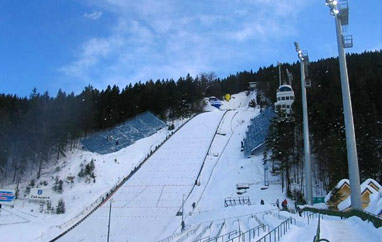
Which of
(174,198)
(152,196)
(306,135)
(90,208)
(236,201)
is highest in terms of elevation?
(306,135)

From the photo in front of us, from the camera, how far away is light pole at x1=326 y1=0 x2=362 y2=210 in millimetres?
16016

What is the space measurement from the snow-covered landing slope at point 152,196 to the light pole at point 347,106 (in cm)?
1466

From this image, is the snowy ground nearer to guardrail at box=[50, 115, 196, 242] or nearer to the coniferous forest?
guardrail at box=[50, 115, 196, 242]

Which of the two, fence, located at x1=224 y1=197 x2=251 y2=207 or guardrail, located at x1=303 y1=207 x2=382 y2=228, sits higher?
guardrail, located at x1=303 y1=207 x2=382 y2=228

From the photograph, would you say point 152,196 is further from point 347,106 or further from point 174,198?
point 347,106

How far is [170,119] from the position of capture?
77750mm

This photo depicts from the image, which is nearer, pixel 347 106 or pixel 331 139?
pixel 347 106

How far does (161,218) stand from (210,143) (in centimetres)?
2556

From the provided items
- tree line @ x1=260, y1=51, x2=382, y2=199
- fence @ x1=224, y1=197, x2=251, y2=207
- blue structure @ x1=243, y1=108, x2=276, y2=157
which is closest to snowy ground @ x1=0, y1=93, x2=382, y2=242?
fence @ x1=224, y1=197, x2=251, y2=207

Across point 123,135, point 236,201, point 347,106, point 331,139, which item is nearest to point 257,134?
point 331,139

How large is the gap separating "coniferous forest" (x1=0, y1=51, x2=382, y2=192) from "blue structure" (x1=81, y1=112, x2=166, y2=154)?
134 inches

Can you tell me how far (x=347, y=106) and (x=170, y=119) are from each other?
6188 cm

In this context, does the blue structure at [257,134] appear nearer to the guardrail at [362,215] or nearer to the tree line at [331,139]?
the tree line at [331,139]

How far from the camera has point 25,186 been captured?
42.8 m
